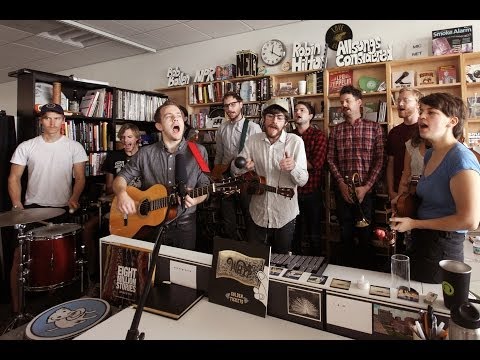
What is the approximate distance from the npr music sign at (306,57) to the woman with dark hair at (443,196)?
238 cm

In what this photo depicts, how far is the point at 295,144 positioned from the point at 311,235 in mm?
1315

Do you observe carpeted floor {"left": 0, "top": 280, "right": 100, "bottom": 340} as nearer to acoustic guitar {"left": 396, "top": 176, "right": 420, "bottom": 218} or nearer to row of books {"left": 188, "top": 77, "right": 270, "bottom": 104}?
acoustic guitar {"left": 396, "top": 176, "right": 420, "bottom": 218}

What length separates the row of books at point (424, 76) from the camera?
313cm

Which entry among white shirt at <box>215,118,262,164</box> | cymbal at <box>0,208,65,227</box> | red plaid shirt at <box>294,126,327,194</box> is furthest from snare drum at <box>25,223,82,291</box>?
red plaid shirt at <box>294,126,327,194</box>

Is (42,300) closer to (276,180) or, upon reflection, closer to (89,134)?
(89,134)

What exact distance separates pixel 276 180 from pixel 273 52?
8.10 ft

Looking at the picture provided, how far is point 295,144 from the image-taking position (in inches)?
86.9

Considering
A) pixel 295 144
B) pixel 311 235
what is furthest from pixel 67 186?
pixel 311 235

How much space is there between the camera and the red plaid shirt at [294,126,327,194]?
3043mm

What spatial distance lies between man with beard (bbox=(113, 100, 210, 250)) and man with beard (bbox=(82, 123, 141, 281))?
1127mm

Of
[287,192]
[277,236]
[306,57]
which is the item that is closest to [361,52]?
[306,57]
